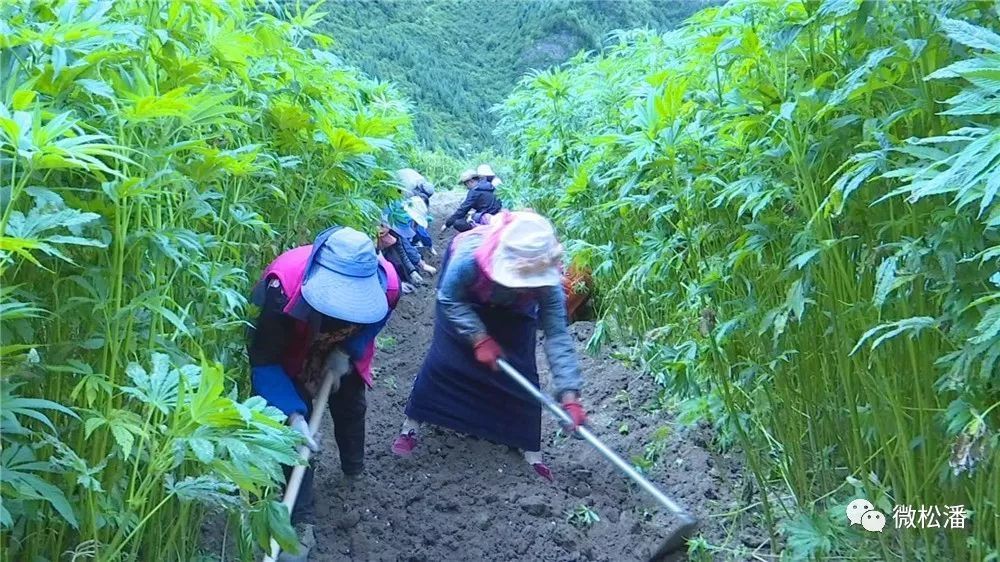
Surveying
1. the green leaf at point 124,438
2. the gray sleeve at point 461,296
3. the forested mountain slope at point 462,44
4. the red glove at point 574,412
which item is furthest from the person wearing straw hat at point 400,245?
the forested mountain slope at point 462,44

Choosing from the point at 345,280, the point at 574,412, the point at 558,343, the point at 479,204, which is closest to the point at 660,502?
the point at 574,412

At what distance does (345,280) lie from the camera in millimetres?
3094

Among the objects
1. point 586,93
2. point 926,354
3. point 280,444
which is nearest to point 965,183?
point 926,354

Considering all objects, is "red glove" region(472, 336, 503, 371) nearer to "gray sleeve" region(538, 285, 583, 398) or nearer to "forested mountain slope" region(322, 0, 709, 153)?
"gray sleeve" region(538, 285, 583, 398)

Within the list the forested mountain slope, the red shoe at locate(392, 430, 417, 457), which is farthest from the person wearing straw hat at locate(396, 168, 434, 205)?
the forested mountain slope

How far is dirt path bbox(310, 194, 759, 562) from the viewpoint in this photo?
346cm

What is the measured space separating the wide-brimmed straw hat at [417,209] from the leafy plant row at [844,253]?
6.15 meters

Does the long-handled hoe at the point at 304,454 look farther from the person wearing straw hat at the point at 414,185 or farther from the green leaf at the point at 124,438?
the person wearing straw hat at the point at 414,185

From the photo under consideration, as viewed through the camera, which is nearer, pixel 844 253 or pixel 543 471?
pixel 844 253

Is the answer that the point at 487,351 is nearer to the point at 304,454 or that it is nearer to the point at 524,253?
the point at 524,253

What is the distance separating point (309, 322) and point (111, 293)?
1.24 meters

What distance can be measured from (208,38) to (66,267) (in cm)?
84

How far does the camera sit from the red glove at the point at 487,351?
371cm

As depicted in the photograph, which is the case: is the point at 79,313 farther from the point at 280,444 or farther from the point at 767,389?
the point at 767,389
